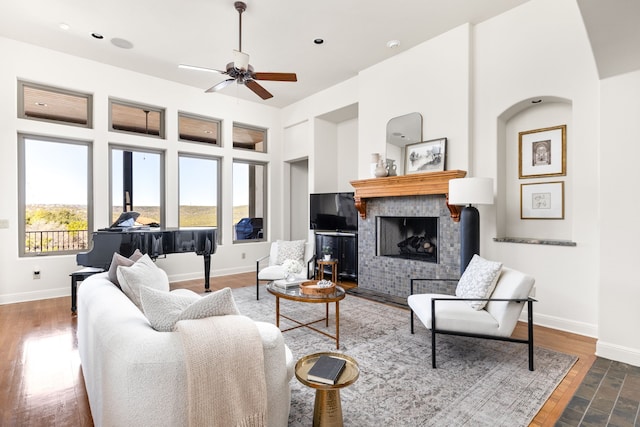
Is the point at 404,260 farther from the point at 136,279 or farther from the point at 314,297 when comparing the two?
the point at 136,279

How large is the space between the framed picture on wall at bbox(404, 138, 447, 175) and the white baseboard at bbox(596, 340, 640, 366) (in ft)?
8.12

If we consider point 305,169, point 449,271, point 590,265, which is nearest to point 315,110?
point 305,169

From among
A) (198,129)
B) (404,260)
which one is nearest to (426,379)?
(404,260)

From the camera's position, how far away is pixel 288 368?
5.79 ft

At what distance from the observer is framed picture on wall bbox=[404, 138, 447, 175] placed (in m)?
4.39

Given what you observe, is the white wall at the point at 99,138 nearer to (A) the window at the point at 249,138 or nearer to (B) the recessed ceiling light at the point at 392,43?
(A) the window at the point at 249,138

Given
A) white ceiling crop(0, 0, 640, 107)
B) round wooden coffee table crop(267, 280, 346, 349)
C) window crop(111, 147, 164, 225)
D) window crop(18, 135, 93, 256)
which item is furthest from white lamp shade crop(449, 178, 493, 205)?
window crop(18, 135, 93, 256)

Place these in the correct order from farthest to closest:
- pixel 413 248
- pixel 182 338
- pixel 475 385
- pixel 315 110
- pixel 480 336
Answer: pixel 315 110 → pixel 413 248 → pixel 480 336 → pixel 475 385 → pixel 182 338

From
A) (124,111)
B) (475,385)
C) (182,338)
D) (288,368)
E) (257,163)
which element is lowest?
(475,385)

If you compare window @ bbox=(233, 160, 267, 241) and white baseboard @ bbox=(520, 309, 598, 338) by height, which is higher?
window @ bbox=(233, 160, 267, 241)

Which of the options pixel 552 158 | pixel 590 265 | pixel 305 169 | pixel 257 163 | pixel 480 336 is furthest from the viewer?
pixel 305 169

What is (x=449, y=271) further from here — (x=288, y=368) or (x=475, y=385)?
(x=288, y=368)

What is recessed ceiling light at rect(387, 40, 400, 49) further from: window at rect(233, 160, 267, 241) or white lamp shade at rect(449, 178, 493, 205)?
window at rect(233, 160, 267, 241)

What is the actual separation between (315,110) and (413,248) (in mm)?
3458
